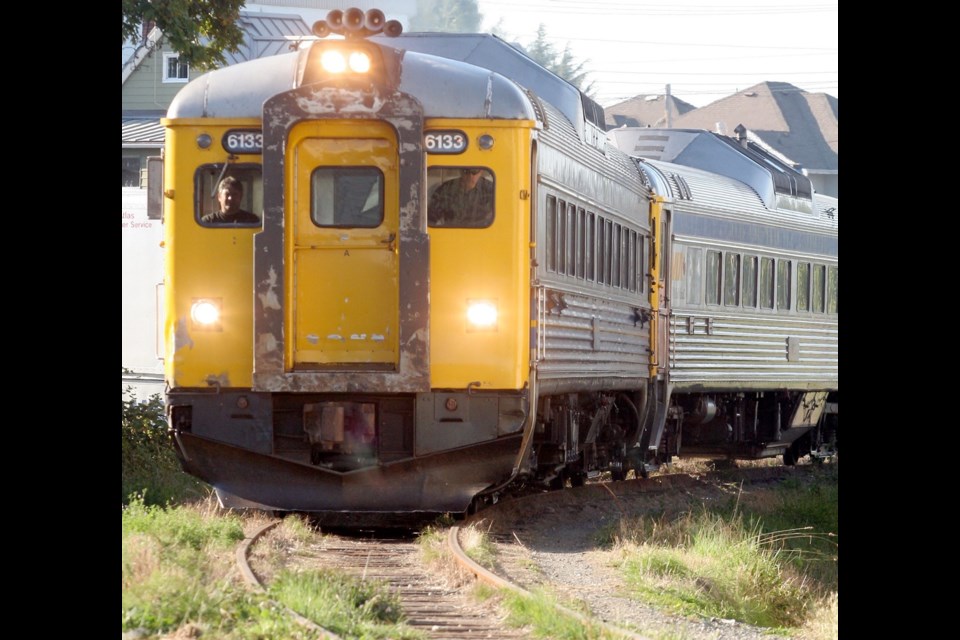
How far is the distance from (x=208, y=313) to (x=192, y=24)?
5.93 meters

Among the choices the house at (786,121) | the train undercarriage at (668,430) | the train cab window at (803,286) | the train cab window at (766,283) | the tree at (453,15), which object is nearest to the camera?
the train undercarriage at (668,430)

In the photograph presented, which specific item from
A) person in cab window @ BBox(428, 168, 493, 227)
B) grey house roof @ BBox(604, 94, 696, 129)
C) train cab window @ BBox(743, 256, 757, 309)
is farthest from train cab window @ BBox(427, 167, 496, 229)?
grey house roof @ BBox(604, 94, 696, 129)

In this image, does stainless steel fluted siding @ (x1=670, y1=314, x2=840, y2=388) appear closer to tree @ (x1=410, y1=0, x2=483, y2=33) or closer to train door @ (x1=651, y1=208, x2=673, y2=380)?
train door @ (x1=651, y1=208, x2=673, y2=380)

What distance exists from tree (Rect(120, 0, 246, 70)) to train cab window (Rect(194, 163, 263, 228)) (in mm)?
5282

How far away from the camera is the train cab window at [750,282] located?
18.0 meters

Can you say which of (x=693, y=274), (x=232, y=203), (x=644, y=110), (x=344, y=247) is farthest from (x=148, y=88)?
(x=644, y=110)

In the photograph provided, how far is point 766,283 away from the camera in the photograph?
18.5 metres

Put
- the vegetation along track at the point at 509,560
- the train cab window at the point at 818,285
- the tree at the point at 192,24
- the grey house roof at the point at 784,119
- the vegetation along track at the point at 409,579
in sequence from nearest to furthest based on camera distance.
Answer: the vegetation along track at the point at 409,579 < the vegetation along track at the point at 509,560 < the tree at the point at 192,24 < the train cab window at the point at 818,285 < the grey house roof at the point at 784,119

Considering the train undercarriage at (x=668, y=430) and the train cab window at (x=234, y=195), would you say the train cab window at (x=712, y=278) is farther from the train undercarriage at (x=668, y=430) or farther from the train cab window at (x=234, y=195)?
the train cab window at (x=234, y=195)

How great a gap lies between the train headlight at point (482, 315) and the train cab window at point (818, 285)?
10470 millimetres

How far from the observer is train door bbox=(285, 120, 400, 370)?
10.1 meters

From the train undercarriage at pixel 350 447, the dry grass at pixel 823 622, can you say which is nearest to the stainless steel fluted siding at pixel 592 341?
the train undercarriage at pixel 350 447
